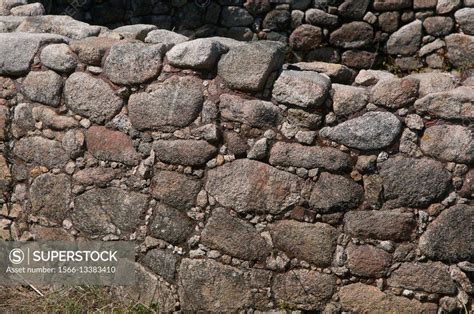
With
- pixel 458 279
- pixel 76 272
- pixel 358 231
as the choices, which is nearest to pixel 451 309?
pixel 458 279

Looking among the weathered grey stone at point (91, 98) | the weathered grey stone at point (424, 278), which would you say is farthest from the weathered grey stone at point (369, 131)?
the weathered grey stone at point (91, 98)

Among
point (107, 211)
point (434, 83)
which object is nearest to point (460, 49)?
point (434, 83)

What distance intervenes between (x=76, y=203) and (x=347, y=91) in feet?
4.55

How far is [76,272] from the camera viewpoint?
11.7ft

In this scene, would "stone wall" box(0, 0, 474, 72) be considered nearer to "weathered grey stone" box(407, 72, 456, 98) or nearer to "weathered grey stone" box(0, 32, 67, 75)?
"weathered grey stone" box(0, 32, 67, 75)

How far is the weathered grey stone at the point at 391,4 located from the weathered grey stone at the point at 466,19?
1.13ft

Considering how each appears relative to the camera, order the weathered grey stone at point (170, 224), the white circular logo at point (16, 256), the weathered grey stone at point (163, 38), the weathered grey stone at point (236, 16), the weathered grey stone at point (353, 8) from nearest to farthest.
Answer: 1. the weathered grey stone at point (170, 224)
2. the weathered grey stone at point (163, 38)
3. the white circular logo at point (16, 256)
4. the weathered grey stone at point (353, 8)
5. the weathered grey stone at point (236, 16)

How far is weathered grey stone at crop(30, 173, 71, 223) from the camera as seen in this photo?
353 cm

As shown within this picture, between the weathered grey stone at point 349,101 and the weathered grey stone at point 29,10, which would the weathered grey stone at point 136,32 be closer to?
the weathered grey stone at point 29,10

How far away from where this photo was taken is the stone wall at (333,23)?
5.09 meters

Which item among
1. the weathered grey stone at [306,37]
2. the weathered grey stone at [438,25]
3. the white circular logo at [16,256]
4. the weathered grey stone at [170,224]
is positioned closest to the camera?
the weathered grey stone at [170,224]

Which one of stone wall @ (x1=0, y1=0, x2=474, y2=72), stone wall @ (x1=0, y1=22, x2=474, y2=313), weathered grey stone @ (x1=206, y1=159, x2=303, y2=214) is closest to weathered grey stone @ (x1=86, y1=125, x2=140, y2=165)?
stone wall @ (x1=0, y1=22, x2=474, y2=313)

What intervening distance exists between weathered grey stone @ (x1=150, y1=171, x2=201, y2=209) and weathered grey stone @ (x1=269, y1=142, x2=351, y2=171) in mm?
383

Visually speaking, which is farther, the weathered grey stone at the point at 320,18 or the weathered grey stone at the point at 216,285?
the weathered grey stone at the point at 320,18
